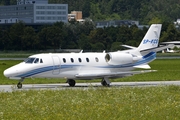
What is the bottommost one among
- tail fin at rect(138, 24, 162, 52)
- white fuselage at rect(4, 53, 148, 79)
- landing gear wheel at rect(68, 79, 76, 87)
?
landing gear wheel at rect(68, 79, 76, 87)

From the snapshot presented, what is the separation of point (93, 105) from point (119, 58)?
17.4 metres

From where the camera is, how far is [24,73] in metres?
41.2

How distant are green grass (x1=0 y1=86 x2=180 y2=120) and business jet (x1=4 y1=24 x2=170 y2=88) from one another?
8015 mm

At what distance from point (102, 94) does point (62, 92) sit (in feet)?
8.27

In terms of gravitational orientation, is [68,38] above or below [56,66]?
below

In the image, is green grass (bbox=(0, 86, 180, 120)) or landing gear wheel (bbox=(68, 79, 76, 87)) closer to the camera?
green grass (bbox=(0, 86, 180, 120))

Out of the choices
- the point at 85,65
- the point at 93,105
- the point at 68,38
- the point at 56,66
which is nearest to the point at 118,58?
the point at 85,65

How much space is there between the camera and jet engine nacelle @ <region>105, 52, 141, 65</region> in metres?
44.2

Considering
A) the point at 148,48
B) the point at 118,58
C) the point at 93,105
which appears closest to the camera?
the point at 93,105

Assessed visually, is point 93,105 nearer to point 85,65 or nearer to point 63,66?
point 63,66

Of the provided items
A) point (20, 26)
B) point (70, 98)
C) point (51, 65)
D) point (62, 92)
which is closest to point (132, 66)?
point (51, 65)

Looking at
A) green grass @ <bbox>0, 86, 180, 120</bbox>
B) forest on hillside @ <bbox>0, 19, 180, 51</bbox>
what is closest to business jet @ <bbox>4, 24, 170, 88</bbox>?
green grass @ <bbox>0, 86, 180, 120</bbox>

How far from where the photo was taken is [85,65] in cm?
4362

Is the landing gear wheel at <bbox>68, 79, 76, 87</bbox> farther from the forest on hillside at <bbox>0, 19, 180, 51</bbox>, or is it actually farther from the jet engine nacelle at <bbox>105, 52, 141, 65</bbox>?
the forest on hillside at <bbox>0, 19, 180, 51</bbox>
